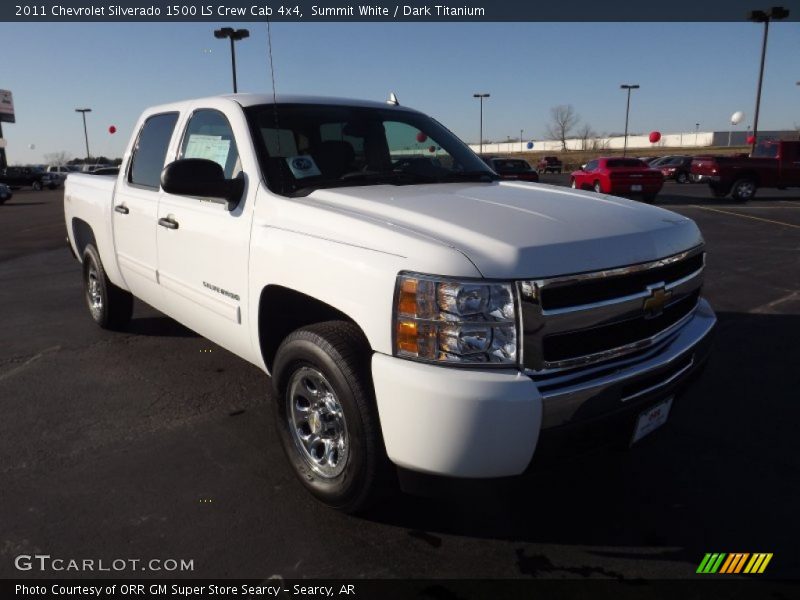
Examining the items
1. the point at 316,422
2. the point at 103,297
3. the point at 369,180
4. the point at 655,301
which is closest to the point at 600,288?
the point at 655,301

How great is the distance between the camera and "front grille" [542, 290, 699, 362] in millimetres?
2279

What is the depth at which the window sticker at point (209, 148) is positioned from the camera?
3.56m

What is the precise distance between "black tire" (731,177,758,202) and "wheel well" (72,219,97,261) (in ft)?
65.5

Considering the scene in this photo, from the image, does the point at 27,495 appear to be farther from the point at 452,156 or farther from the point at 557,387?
the point at 452,156

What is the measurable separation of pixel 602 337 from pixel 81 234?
5.19 meters

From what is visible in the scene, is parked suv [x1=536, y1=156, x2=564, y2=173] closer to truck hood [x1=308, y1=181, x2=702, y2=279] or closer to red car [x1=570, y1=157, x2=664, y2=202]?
red car [x1=570, y1=157, x2=664, y2=202]

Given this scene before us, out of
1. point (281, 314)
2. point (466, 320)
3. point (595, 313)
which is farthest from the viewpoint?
point (281, 314)

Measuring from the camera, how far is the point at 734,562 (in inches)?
97.3

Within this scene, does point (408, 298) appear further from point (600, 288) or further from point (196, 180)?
point (196, 180)

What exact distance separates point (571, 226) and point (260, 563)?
1835 millimetres

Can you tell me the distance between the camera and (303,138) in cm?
352

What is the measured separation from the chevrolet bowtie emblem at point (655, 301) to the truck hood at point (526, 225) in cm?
14

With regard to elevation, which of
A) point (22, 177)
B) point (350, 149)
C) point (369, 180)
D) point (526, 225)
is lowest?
point (22, 177)

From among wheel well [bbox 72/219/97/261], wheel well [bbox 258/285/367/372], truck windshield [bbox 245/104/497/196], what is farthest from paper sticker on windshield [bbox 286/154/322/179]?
wheel well [bbox 72/219/97/261]
